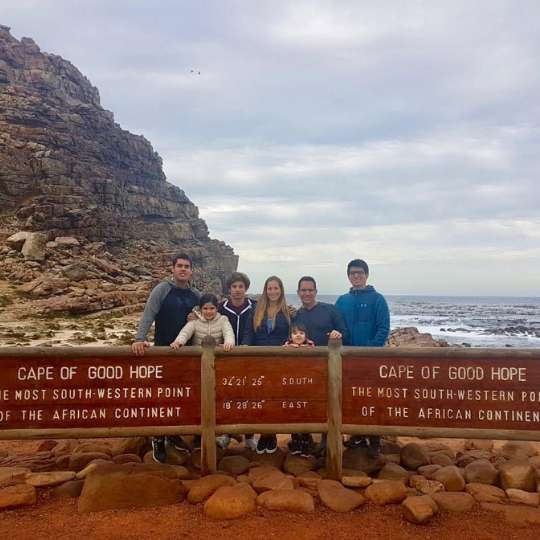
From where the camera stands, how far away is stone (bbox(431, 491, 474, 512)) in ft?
17.3

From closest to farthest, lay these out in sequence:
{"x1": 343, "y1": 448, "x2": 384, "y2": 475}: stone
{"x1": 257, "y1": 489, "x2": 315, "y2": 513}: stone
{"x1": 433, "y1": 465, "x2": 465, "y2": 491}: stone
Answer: {"x1": 257, "y1": 489, "x2": 315, "y2": 513}: stone
{"x1": 433, "y1": 465, "x2": 465, "y2": 491}: stone
{"x1": 343, "y1": 448, "x2": 384, "y2": 475}: stone

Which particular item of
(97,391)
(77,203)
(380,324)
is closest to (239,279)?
(380,324)

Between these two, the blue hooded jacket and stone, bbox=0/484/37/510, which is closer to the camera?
stone, bbox=0/484/37/510

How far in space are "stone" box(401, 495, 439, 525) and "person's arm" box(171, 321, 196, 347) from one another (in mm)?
3005

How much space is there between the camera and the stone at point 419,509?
4967mm

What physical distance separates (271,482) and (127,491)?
1546 millimetres

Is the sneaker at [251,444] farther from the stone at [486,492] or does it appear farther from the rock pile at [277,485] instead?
the stone at [486,492]

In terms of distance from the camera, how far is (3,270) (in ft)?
130

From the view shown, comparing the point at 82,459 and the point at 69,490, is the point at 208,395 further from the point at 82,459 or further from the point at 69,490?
the point at 82,459

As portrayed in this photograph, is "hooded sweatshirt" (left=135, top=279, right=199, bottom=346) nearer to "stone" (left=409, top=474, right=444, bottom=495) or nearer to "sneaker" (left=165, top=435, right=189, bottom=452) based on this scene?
"sneaker" (left=165, top=435, right=189, bottom=452)

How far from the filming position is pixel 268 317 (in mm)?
6652

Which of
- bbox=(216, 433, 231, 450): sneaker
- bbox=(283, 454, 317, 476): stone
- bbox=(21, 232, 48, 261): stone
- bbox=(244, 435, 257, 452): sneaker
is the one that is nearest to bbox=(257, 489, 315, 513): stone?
bbox=(283, 454, 317, 476): stone

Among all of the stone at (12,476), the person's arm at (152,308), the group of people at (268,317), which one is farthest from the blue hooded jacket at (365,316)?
the stone at (12,476)

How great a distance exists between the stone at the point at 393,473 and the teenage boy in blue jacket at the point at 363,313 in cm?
49
